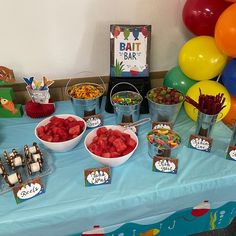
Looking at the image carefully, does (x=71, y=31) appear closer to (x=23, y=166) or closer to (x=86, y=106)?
(x=86, y=106)

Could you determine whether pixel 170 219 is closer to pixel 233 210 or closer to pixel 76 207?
pixel 233 210

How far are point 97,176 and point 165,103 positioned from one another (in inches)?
16.9

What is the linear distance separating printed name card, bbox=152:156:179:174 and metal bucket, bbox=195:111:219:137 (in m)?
0.21

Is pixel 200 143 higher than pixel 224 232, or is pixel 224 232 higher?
pixel 200 143

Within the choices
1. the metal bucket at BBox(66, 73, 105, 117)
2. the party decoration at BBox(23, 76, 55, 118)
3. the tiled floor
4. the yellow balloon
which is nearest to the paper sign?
the metal bucket at BBox(66, 73, 105, 117)

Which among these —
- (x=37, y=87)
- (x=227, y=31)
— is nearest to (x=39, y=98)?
(x=37, y=87)

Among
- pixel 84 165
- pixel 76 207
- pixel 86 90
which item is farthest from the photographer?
pixel 86 90

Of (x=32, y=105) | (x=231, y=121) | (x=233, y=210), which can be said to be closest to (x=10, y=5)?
(x=32, y=105)

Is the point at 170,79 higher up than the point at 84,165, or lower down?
higher up

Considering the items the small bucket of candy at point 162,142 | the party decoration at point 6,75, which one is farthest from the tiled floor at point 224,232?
the party decoration at point 6,75

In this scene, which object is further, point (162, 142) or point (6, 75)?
point (6, 75)

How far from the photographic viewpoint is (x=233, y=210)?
3.80 ft

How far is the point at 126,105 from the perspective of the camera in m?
1.09

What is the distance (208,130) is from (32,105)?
2.55 feet
